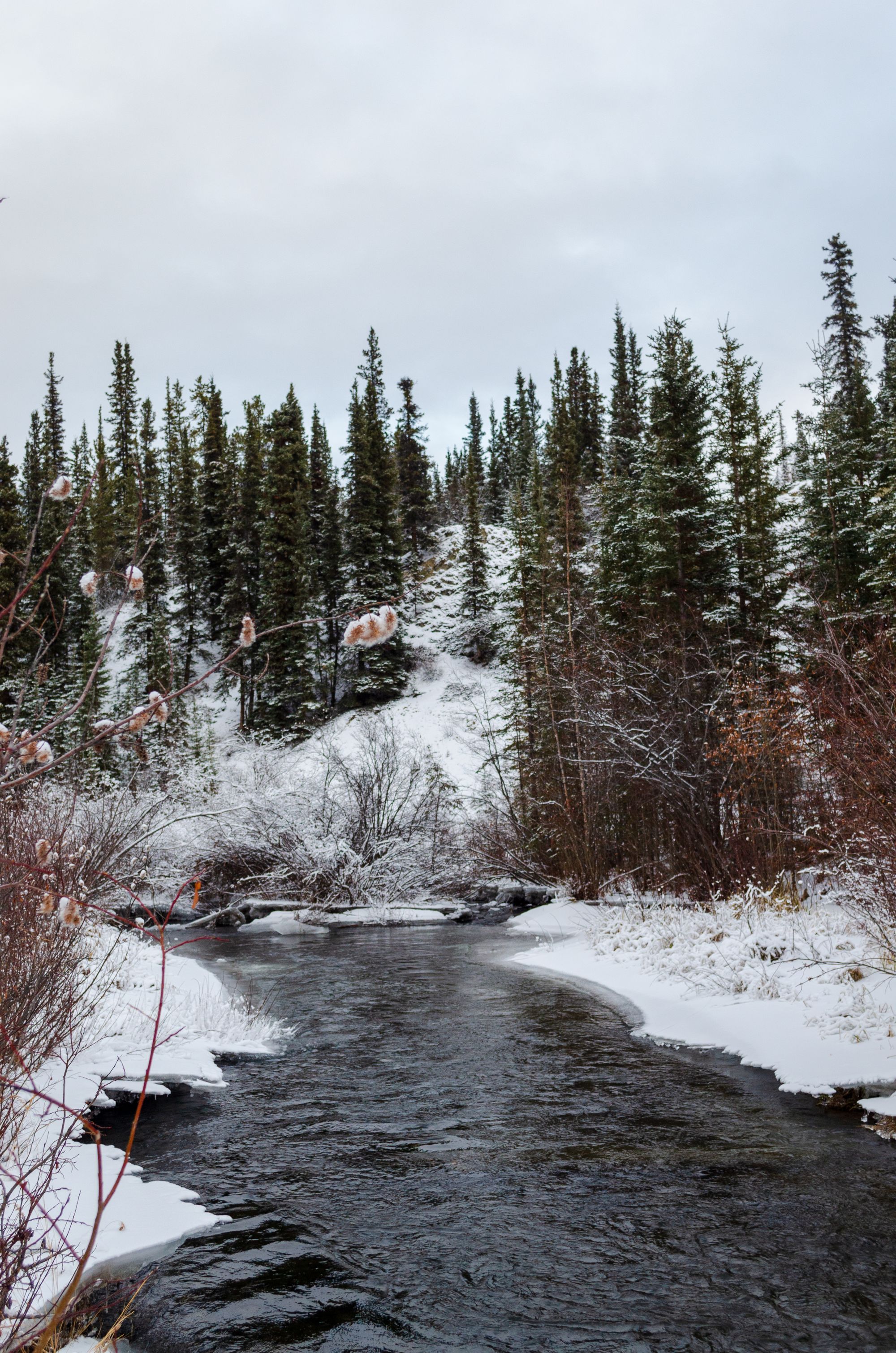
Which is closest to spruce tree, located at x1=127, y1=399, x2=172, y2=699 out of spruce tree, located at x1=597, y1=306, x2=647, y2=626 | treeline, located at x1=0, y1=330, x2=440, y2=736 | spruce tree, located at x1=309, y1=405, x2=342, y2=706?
treeline, located at x1=0, y1=330, x2=440, y2=736

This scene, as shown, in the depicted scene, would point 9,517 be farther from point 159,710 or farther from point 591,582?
point 159,710

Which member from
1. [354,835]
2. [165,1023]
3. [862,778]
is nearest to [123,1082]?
[165,1023]

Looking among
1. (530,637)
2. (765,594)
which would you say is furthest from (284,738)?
(765,594)

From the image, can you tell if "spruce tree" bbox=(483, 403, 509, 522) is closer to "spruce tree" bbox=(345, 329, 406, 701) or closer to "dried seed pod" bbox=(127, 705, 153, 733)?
"spruce tree" bbox=(345, 329, 406, 701)

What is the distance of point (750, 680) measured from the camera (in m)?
16.2

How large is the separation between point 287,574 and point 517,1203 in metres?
39.9

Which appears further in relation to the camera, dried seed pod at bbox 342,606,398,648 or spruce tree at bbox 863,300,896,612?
spruce tree at bbox 863,300,896,612

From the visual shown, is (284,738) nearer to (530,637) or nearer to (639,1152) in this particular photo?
(530,637)

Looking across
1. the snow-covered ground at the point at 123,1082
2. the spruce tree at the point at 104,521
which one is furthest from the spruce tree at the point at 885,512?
the spruce tree at the point at 104,521

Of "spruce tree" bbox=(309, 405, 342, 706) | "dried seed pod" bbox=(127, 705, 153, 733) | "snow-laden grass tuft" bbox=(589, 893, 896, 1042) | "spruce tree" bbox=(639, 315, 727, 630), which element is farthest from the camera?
"spruce tree" bbox=(309, 405, 342, 706)

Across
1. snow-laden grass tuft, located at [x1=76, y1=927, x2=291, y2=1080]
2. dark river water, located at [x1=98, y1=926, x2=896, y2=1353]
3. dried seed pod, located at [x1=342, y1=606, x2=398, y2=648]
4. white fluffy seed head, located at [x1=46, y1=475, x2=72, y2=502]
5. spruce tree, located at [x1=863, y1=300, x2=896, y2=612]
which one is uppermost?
spruce tree, located at [x1=863, y1=300, x2=896, y2=612]

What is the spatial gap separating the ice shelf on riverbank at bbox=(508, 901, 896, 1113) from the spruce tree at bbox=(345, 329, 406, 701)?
27172mm

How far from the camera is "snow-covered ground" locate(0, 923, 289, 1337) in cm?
492

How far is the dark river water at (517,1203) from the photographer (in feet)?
15.0
